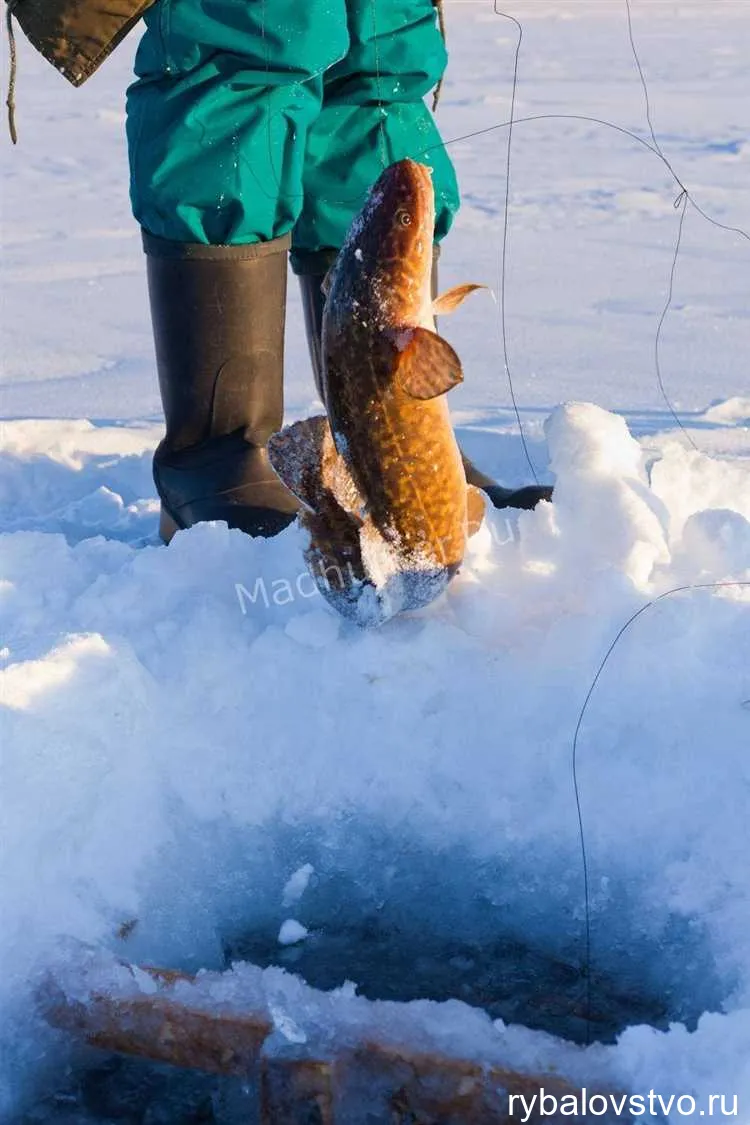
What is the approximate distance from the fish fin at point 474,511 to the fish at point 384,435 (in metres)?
0.06

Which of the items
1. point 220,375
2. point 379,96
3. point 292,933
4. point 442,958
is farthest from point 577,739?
point 379,96

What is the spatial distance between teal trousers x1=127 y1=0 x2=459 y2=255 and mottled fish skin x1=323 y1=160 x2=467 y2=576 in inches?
21.7

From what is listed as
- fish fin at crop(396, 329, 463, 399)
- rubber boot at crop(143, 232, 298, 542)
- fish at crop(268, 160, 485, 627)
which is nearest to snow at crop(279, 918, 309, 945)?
fish at crop(268, 160, 485, 627)

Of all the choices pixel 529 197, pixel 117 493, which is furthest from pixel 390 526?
pixel 529 197

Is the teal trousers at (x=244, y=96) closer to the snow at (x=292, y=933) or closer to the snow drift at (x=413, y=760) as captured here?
the snow drift at (x=413, y=760)

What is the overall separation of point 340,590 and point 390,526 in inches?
4.8

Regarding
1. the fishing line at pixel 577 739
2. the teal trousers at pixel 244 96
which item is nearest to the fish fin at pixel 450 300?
the fishing line at pixel 577 739

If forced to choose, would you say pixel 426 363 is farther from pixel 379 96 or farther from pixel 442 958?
pixel 379 96

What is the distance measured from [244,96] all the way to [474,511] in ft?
2.95

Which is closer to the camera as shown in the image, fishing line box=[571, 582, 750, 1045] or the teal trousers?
fishing line box=[571, 582, 750, 1045]

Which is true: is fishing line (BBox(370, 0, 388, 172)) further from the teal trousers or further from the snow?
the snow

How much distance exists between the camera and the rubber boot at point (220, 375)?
92.5 inches

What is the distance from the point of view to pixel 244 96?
7.30 ft

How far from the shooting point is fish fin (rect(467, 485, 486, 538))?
193 cm
